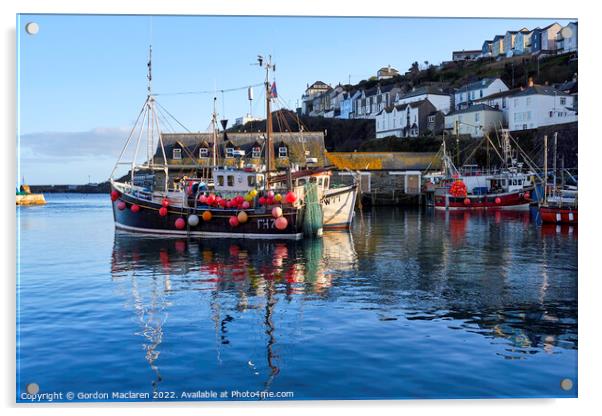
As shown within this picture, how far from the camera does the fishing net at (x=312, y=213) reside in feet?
82.8

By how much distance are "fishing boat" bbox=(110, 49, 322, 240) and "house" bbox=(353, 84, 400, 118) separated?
166ft

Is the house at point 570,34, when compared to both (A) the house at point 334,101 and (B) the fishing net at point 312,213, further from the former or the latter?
(A) the house at point 334,101

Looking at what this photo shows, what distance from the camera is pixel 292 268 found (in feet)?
56.5

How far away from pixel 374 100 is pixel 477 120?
22.5m

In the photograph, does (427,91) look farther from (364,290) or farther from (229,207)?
(364,290)

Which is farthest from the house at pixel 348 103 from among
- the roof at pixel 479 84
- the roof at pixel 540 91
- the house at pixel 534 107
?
the roof at pixel 540 91

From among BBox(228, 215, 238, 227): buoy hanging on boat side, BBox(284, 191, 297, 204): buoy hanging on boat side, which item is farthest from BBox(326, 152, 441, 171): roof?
BBox(284, 191, 297, 204): buoy hanging on boat side

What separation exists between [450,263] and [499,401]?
11.0 m

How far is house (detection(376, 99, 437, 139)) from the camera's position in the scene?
69.2m

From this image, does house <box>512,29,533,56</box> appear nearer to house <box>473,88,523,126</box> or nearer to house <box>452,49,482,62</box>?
house <box>473,88,523,126</box>

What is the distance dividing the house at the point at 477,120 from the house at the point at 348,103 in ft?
71.3

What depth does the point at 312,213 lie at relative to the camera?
1020 inches

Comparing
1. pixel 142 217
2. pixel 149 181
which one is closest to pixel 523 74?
pixel 149 181

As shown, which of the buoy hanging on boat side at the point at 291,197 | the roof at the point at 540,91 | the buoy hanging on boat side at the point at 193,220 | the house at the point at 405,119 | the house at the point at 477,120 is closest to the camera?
the buoy hanging on boat side at the point at 291,197
